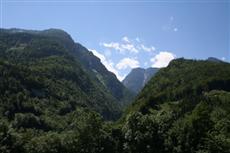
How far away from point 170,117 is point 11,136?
136 feet

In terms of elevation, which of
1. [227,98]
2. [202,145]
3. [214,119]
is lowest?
[202,145]

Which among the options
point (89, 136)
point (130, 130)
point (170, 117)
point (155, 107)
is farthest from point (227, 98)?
point (89, 136)

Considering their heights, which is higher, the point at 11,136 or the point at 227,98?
the point at 227,98

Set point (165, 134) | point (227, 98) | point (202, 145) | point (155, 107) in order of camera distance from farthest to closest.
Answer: point (155, 107) → point (227, 98) → point (165, 134) → point (202, 145)

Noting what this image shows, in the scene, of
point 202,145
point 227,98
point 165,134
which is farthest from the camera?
point 227,98

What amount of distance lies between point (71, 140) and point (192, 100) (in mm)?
75414

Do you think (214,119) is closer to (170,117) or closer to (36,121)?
(170,117)

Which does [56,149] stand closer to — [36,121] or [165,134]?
[165,134]

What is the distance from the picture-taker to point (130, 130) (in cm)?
10794

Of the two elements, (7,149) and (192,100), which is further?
(192,100)

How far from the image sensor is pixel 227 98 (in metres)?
163

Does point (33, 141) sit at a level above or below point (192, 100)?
below

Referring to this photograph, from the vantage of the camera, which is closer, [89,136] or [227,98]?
[89,136]

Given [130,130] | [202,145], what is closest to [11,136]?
[130,130]
